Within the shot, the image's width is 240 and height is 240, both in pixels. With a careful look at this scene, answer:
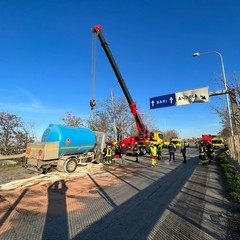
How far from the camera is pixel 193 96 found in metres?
16.1

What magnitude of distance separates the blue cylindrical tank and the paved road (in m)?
4.03

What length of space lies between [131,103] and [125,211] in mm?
19039

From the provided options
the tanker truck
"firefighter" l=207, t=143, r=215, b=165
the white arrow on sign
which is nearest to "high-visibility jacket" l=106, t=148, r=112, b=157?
the tanker truck

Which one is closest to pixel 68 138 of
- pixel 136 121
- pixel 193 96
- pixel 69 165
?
pixel 69 165

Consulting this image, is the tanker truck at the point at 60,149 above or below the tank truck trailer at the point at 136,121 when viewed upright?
below

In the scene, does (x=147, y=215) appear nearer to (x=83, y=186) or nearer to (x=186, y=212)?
(x=186, y=212)

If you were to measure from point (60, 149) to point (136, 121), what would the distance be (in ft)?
44.1

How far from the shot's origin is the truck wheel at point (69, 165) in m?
14.0

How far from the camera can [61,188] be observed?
9.73 m

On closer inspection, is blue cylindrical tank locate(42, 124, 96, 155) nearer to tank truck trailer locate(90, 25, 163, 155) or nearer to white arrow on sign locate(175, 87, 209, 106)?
tank truck trailer locate(90, 25, 163, 155)

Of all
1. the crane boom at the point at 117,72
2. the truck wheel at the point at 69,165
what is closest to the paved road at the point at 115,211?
the truck wheel at the point at 69,165

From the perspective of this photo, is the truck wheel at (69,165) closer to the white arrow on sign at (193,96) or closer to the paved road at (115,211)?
the paved road at (115,211)

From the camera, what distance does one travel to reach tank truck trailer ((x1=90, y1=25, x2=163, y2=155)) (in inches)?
886

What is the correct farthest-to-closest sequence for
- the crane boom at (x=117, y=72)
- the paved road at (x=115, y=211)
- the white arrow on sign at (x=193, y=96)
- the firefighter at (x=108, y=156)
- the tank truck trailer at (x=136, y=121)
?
the tank truck trailer at (x=136, y=121)
the crane boom at (x=117, y=72)
the firefighter at (x=108, y=156)
the white arrow on sign at (x=193, y=96)
the paved road at (x=115, y=211)
